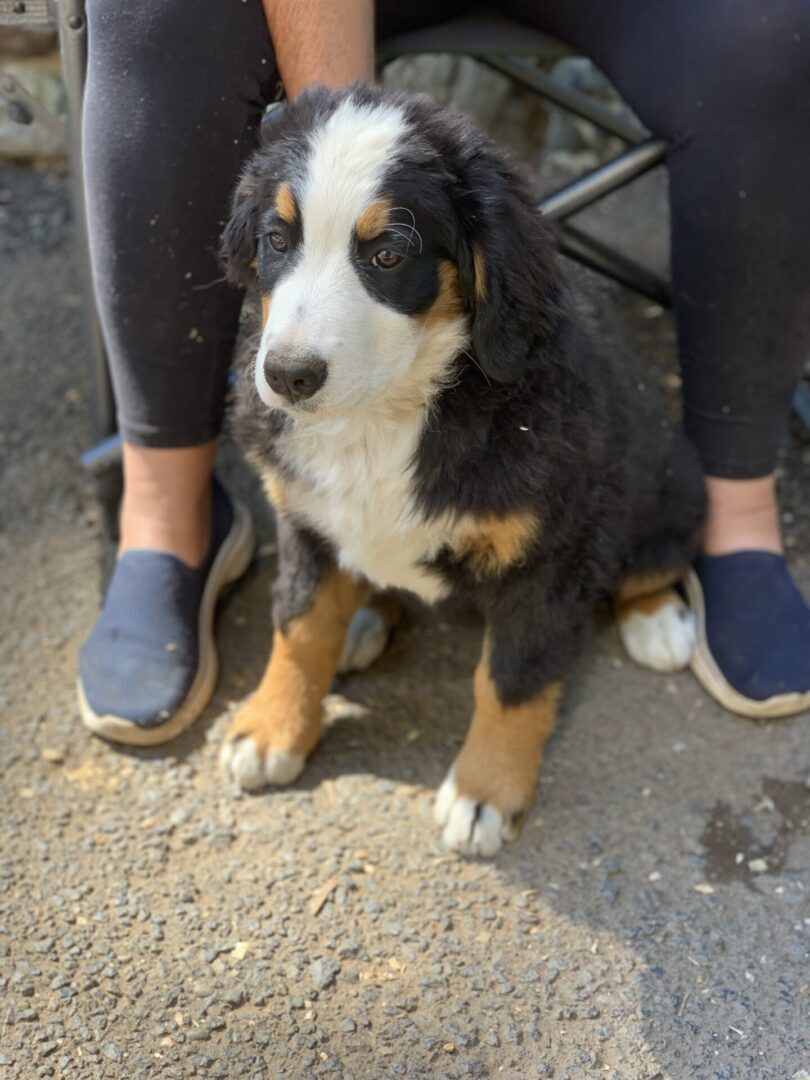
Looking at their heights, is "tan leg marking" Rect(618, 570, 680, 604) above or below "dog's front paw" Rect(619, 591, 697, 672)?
above

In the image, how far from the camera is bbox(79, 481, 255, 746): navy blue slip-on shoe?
7.63 feet

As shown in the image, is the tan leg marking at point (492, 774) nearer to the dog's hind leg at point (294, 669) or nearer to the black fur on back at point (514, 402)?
the black fur on back at point (514, 402)

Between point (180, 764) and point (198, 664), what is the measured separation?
0.67 ft

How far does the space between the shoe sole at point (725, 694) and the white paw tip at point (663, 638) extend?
0.9 inches

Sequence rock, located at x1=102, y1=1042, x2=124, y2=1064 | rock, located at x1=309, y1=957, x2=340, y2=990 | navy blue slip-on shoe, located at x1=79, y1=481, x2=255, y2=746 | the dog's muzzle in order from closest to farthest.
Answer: the dog's muzzle → rock, located at x1=102, y1=1042, x2=124, y2=1064 → rock, located at x1=309, y1=957, x2=340, y2=990 → navy blue slip-on shoe, located at x1=79, y1=481, x2=255, y2=746

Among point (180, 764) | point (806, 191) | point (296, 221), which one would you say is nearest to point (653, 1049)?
point (180, 764)

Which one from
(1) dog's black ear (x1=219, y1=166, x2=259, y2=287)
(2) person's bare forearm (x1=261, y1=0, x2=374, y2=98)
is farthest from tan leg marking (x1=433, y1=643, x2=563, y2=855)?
(2) person's bare forearm (x1=261, y1=0, x2=374, y2=98)

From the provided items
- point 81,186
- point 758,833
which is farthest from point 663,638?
point 81,186

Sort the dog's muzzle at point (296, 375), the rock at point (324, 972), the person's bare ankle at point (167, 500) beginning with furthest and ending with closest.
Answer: the person's bare ankle at point (167, 500) → the rock at point (324, 972) → the dog's muzzle at point (296, 375)

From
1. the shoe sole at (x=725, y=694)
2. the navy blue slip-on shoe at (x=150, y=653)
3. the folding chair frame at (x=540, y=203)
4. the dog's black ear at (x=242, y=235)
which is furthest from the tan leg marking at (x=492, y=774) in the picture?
the folding chair frame at (x=540, y=203)

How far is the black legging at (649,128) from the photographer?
203 cm

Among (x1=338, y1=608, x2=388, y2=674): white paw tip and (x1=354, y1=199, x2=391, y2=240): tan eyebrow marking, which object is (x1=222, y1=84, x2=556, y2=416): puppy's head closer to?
(x1=354, y1=199, x2=391, y2=240): tan eyebrow marking

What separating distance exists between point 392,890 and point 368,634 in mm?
599

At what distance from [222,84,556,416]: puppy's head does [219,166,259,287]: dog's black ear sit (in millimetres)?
23
